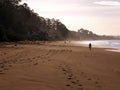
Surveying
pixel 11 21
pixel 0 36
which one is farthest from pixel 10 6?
pixel 0 36

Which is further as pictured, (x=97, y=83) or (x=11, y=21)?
(x=11, y=21)

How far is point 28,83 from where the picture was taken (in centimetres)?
779

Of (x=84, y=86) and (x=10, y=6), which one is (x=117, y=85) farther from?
(x=10, y=6)

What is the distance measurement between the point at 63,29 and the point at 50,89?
18161 cm

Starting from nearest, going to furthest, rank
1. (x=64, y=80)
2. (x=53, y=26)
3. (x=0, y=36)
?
(x=64, y=80), (x=0, y=36), (x=53, y=26)

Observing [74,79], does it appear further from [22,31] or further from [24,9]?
[24,9]

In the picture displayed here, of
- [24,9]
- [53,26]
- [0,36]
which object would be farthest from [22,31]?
[53,26]

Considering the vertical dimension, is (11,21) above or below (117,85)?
above

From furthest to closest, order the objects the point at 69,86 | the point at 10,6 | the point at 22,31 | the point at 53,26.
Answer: the point at 53,26 < the point at 22,31 < the point at 10,6 < the point at 69,86

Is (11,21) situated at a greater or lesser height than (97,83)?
greater

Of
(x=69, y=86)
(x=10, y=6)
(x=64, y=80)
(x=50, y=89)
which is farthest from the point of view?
(x=10, y=6)

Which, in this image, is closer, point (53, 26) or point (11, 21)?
point (11, 21)

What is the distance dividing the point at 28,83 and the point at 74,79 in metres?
2.10

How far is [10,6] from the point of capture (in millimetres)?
70062
